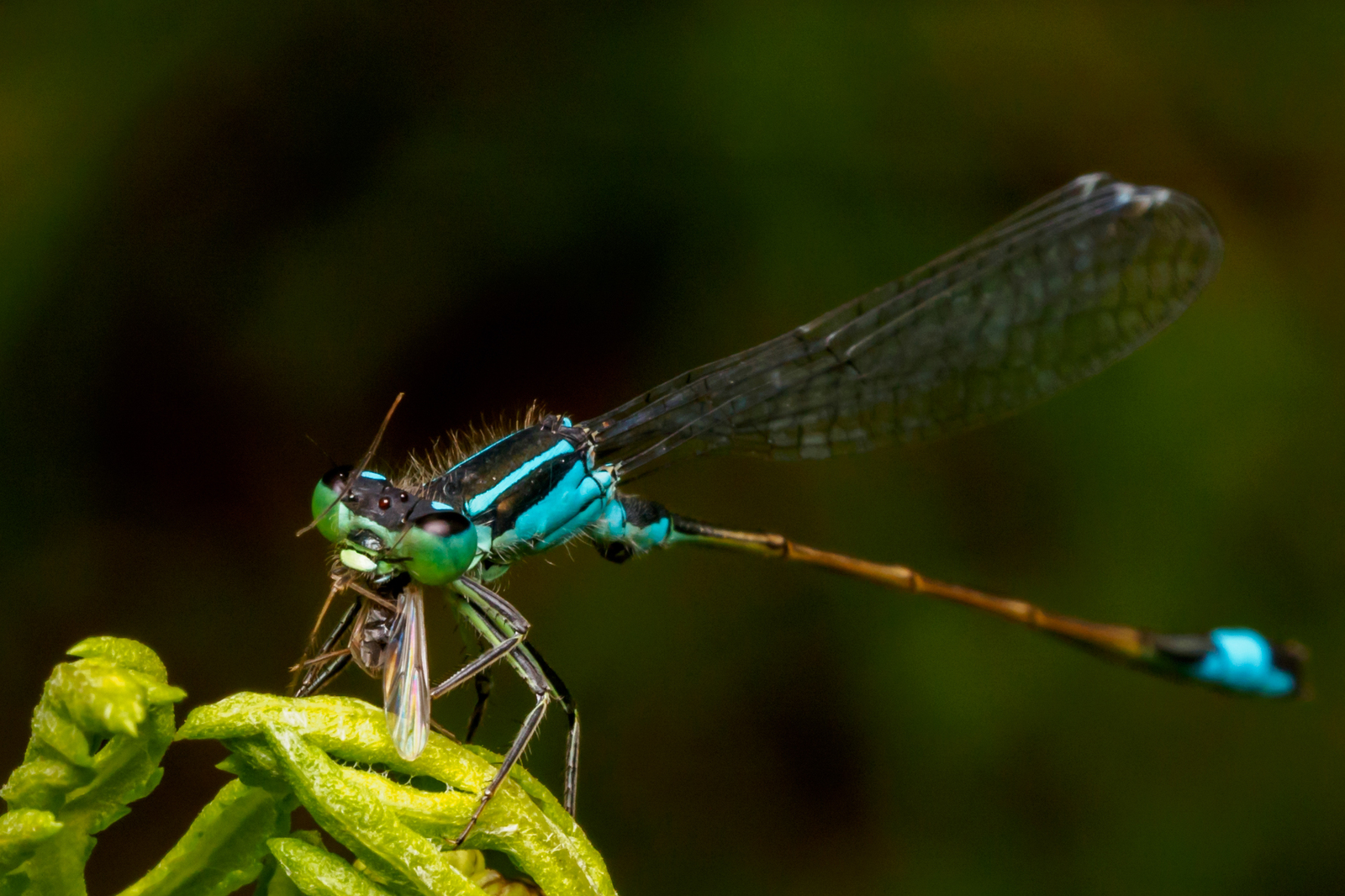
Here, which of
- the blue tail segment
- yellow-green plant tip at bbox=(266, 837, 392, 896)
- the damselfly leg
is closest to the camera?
yellow-green plant tip at bbox=(266, 837, 392, 896)

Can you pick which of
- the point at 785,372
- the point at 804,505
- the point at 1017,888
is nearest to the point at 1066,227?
the point at 785,372

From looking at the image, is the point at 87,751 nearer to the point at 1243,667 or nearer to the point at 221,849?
the point at 221,849

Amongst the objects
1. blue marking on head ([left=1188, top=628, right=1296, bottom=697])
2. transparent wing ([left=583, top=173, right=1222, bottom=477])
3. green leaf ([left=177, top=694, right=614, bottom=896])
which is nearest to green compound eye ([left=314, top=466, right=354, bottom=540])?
green leaf ([left=177, top=694, right=614, bottom=896])

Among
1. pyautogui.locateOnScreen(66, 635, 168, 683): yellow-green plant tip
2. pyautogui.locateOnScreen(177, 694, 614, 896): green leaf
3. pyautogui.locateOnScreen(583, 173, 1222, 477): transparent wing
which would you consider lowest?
pyautogui.locateOnScreen(177, 694, 614, 896): green leaf

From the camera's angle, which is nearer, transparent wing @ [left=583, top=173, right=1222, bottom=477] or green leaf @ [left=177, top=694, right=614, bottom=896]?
green leaf @ [left=177, top=694, right=614, bottom=896]

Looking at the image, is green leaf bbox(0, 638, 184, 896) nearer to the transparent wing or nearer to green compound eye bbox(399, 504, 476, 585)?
green compound eye bbox(399, 504, 476, 585)

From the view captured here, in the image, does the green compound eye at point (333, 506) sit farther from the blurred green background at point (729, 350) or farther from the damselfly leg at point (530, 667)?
the blurred green background at point (729, 350)
